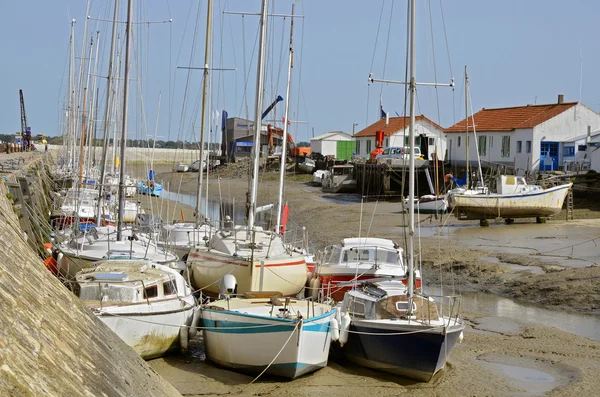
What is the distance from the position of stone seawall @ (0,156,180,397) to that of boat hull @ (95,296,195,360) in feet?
18.0

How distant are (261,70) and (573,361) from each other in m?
12.7

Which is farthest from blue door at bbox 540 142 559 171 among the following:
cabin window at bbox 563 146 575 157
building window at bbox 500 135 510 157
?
building window at bbox 500 135 510 157

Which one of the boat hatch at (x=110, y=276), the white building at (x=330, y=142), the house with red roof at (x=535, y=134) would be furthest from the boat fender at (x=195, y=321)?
the white building at (x=330, y=142)

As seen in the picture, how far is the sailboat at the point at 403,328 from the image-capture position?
1606cm

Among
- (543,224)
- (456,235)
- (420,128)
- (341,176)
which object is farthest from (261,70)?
(420,128)

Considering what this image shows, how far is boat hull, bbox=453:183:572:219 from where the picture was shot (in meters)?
43.0

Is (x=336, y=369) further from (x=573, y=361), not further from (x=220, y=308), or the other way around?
(x=573, y=361)

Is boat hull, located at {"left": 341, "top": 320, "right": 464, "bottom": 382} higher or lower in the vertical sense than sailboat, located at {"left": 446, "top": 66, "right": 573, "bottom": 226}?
lower

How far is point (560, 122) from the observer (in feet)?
197

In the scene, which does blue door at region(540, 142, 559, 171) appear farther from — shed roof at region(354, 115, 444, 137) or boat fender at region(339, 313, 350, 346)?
boat fender at region(339, 313, 350, 346)

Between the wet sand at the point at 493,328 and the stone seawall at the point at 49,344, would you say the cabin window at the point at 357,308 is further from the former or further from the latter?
the stone seawall at the point at 49,344

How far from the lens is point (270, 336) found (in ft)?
51.6

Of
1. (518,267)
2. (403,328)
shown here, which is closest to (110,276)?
(403,328)

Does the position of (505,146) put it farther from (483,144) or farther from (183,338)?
(183,338)
